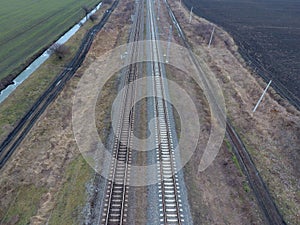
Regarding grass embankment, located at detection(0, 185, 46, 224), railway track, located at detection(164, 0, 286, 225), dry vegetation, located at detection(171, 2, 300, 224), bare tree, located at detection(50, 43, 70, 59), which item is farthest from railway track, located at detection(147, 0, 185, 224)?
bare tree, located at detection(50, 43, 70, 59)

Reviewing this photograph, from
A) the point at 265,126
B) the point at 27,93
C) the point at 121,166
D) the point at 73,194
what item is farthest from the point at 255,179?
the point at 27,93

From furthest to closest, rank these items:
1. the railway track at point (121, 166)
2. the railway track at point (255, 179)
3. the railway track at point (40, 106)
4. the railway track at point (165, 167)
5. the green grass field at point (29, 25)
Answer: the green grass field at point (29, 25) < the railway track at point (40, 106) < the railway track at point (255, 179) < the railway track at point (165, 167) < the railway track at point (121, 166)

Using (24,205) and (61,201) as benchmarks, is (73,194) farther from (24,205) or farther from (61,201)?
(24,205)

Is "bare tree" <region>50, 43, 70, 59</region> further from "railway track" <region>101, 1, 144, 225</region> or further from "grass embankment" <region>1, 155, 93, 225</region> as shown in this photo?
"grass embankment" <region>1, 155, 93, 225</region>

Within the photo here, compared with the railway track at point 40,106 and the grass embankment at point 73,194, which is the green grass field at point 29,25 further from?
the grass embankment at point 73,194

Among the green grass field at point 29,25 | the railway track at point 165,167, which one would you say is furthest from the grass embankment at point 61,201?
the green grass field at point 29,25
